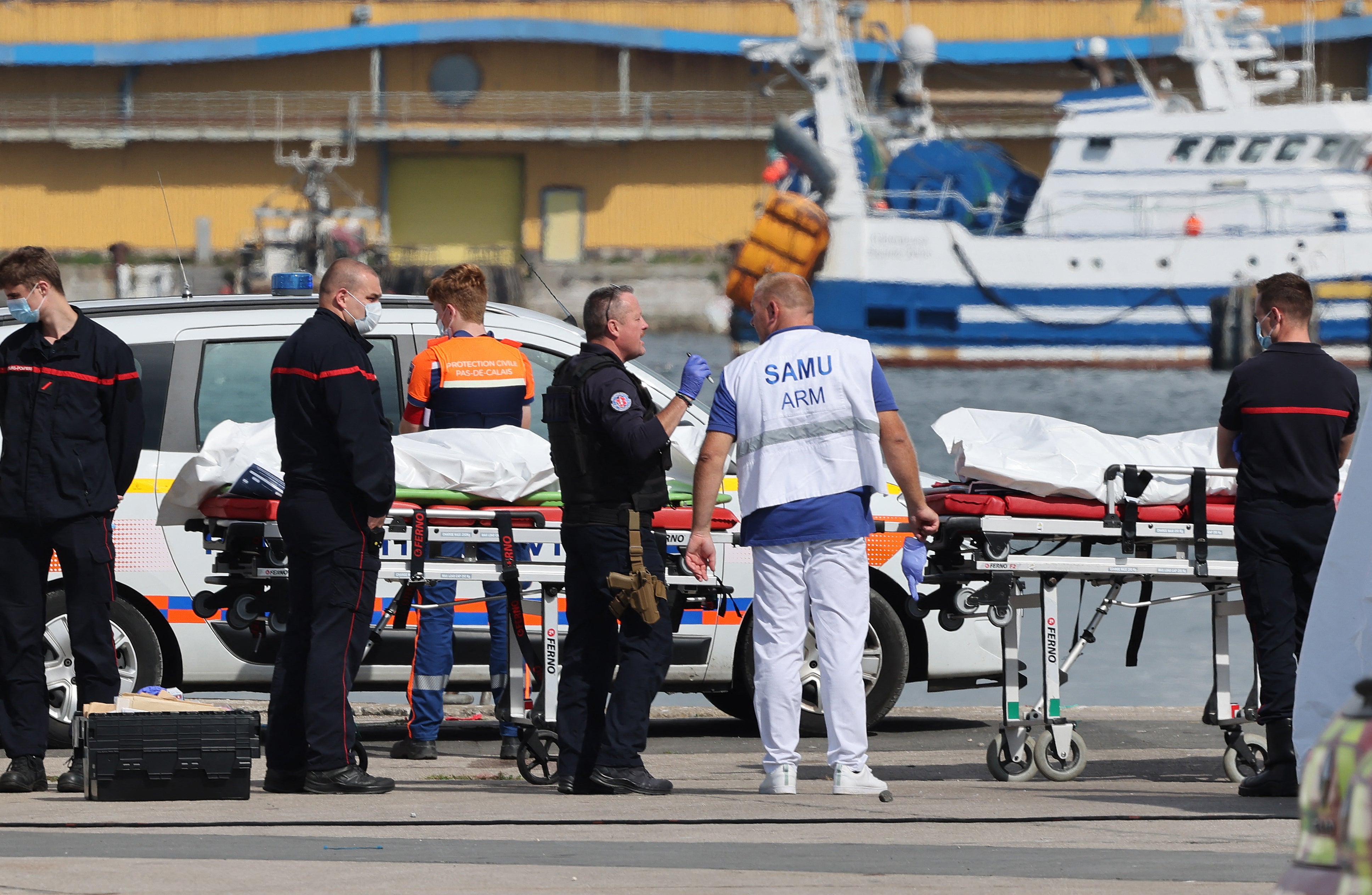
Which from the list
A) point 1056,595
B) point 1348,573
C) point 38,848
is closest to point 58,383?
point 38,848

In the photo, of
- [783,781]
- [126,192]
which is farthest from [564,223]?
[783,781]

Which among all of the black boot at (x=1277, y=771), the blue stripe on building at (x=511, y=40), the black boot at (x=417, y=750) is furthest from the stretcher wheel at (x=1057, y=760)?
the blue stripe on building at (x=511, y=40)

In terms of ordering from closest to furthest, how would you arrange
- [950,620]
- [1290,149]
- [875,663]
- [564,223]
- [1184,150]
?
[950,620] < [875,663] < [1290,149] < [1184,150] < [564,223]

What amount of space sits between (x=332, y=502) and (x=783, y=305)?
1657mm

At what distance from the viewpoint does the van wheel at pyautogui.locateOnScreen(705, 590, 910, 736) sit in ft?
29.1

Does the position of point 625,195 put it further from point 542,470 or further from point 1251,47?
point 542,470

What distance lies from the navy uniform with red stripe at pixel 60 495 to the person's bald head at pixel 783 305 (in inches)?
86.1

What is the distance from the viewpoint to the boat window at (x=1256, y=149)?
4688 cm

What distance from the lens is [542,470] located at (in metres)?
7.59

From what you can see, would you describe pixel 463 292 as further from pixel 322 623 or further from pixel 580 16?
pixel 580 16

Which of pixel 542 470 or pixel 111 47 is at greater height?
pixel 111 47

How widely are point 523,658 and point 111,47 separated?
58532 mm

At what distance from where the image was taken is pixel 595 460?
6.77m

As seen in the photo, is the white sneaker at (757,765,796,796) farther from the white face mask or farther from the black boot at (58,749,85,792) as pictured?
the black boot at (58,749,85,792)
